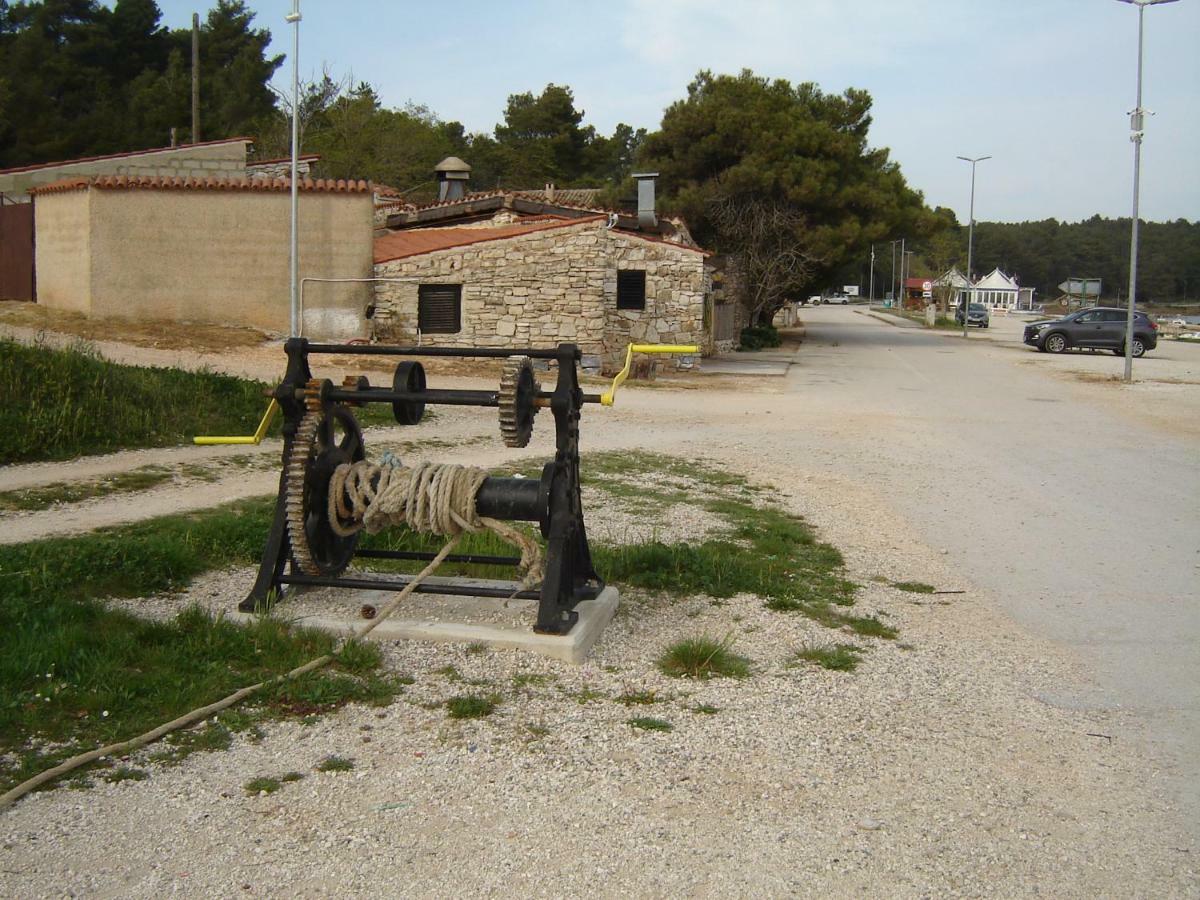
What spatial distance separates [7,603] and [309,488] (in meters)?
1.54

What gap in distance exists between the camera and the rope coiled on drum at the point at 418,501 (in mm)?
5836

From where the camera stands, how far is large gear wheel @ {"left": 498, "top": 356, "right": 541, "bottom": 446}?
18.6 feet

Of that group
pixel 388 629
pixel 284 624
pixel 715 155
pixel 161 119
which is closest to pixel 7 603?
pixel 284 624

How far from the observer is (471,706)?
194 inches

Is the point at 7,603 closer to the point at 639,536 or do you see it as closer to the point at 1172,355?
the point at 639,536

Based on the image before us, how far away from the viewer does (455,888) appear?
3541mm

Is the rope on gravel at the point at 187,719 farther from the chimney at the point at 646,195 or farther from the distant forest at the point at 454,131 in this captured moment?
the distant forest at the point at 454,131

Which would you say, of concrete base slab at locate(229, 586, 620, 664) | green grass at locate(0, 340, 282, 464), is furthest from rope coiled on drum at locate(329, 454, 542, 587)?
green grass at locate(0, 340, 282, 464)

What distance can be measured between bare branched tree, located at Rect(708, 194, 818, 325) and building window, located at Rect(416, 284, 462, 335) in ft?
53.4

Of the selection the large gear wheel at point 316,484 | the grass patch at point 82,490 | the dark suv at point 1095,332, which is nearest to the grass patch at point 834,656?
the large gear wheel at point 316,484

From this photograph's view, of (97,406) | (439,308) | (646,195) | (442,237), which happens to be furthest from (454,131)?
(97,406)

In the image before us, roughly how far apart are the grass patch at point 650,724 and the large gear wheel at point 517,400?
4.96ft

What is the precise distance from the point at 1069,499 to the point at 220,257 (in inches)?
708

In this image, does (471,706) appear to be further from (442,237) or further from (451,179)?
(451,179)
